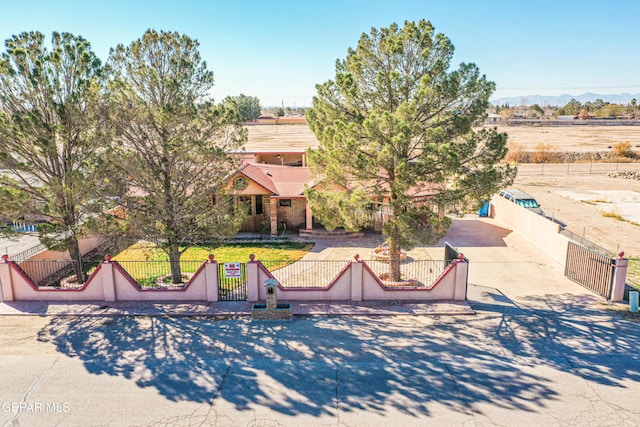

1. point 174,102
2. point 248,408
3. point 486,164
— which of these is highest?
point 174,102

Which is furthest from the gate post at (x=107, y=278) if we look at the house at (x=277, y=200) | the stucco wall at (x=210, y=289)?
the house at (x=277, y=200)

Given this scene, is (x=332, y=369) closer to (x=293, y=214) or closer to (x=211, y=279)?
(x=211, y=279)

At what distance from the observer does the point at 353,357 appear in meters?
Result: 13.0

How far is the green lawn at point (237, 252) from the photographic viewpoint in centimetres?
2191

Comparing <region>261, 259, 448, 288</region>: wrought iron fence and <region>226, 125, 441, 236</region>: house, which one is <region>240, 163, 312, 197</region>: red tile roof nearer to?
<region>226, 125, 441, 236</region>: house

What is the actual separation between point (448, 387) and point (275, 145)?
220ft

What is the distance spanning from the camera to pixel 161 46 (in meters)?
16.0

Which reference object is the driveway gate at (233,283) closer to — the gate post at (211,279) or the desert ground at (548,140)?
the gate post at (211,279)

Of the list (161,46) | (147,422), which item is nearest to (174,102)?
(161,46)

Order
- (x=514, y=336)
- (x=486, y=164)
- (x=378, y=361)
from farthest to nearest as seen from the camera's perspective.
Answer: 1. (x=486, y=164)
2. (x=514, y=336)
3. (x=378, y=361)

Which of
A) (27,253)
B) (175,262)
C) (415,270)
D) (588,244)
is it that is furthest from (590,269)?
(27,253)

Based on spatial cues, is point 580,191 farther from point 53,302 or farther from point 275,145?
point 275,145

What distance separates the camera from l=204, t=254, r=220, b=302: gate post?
1644 centimetres

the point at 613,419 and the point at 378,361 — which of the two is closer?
the point at 613,419
